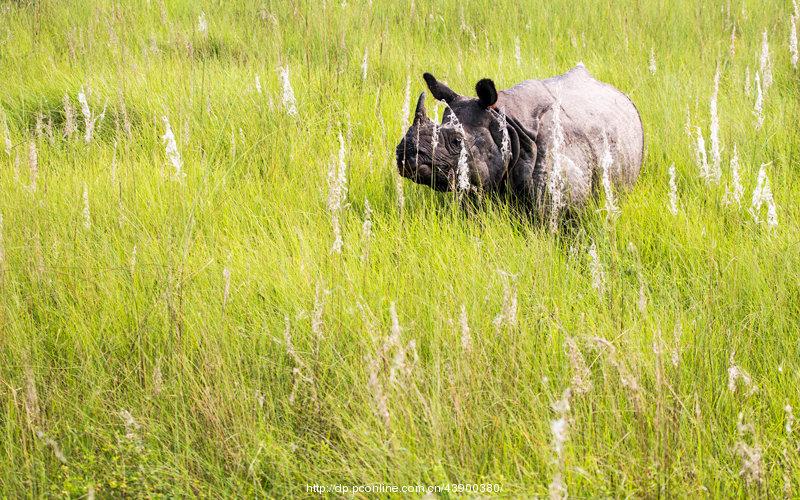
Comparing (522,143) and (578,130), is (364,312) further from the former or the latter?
(578,130)

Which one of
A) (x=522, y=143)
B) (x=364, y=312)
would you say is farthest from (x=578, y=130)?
(x=364, y=312)

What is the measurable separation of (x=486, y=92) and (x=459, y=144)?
289 mm

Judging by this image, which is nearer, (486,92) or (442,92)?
(486,92)

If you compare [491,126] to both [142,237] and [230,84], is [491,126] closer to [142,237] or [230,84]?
[142,237]

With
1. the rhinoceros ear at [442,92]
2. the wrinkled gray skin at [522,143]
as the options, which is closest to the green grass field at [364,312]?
the wrinkled gray skin at [522,143]

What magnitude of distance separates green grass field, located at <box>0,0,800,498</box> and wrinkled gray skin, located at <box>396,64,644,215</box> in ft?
0.61

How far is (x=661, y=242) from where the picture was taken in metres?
3.42

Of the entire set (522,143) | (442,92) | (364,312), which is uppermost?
(442,92)

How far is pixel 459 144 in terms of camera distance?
3561 mm

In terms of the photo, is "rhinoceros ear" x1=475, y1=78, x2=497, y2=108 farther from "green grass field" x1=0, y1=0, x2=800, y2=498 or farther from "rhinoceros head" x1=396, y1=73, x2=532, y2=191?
"green grass field" x1=0, y1=0, x2=800, y2=498

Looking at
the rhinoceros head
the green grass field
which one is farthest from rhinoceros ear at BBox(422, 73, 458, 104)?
the green grass field

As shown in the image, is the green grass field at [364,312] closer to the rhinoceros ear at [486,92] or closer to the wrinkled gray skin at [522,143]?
the wrinkled gray skin at [522,143]

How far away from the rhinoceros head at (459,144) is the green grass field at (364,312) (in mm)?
186

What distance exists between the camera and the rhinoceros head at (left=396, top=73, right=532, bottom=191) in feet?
11.1
